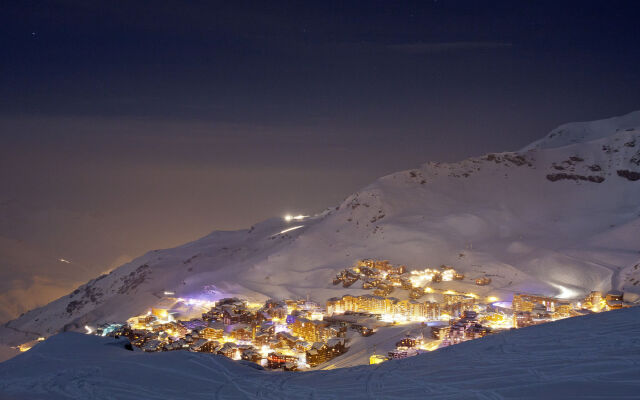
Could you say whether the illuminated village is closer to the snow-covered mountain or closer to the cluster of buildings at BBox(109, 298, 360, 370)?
the cluster of buildings at BBox(109, 298, 360, 370)

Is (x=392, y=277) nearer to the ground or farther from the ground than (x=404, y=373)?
farther from the ground

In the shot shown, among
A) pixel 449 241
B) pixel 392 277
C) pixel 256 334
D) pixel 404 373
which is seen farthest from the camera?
pixel 449 241

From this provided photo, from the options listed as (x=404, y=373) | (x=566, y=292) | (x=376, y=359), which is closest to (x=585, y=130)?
(x=566, y=292)

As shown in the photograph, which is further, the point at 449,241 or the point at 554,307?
the point at 449,241

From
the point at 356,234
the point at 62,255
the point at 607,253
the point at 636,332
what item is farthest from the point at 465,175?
the point at 62,255

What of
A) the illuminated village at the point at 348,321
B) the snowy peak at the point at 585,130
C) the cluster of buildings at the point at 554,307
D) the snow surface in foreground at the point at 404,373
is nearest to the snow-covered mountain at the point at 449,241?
the cluster of buildings at the point at 554,307

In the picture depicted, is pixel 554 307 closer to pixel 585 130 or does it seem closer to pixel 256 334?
pixel 256 334

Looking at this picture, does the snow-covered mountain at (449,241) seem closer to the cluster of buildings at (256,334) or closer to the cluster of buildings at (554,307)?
the cluster of buildings at (554,307)

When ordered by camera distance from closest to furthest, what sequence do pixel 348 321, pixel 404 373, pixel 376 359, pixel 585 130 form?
pixel 404 373 → pixel 376 359 → pixel 348 321 → pixel 585 130
